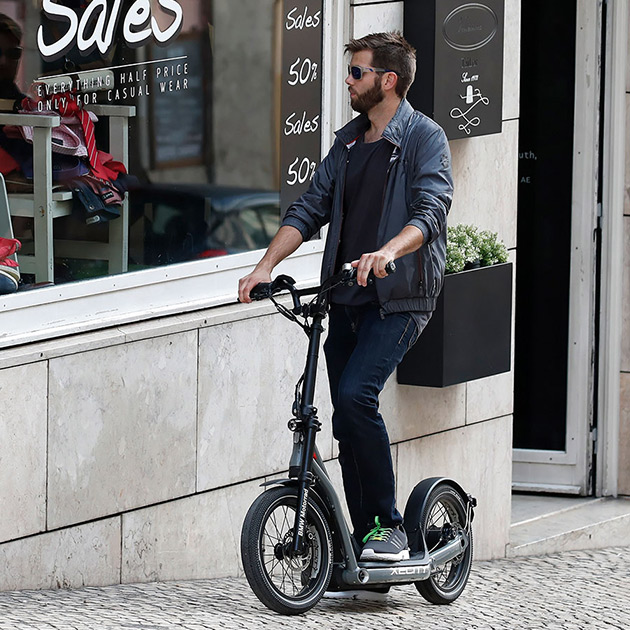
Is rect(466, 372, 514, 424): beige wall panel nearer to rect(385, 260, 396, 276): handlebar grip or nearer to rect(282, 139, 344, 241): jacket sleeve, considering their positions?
rect(282, 139, 344, 241): jacket sleeve

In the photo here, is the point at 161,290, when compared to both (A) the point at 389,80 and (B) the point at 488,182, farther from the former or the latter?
(B) the point at 488,182

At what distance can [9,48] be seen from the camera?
482cm

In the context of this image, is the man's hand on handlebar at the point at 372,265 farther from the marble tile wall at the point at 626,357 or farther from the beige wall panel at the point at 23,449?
the marble tile wall at the point at 626,357

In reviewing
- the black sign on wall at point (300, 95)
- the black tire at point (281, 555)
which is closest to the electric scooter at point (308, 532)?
the black tire at point (281, 555)

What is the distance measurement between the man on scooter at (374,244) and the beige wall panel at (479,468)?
1744 millimetres

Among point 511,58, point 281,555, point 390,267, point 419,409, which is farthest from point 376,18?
point 281,555

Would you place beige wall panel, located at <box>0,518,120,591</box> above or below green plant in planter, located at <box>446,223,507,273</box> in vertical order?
below

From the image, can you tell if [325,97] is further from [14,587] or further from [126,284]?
[14,587]

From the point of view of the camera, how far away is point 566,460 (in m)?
8.41

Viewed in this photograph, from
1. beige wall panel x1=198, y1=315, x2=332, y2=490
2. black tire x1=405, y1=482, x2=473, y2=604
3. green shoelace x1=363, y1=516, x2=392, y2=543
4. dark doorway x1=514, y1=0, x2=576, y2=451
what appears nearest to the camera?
green shoelace x1=363, y1=516, x2=392, y2=543

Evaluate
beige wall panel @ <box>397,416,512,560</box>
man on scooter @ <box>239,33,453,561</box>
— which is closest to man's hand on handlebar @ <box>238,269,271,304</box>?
man on scooter @ <box>239,33,453,561</box>

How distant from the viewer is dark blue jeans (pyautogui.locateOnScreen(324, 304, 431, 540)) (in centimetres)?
466

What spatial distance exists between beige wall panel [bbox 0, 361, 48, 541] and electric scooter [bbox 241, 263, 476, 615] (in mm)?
851

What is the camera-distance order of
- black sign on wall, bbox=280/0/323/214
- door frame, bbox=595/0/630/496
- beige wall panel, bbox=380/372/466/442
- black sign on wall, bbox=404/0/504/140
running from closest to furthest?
black sign on wall, bbox=280/0/323/214 → black sign on wall, bbox=404/0/504/140 → beige wall panel, bbox=380/372/466/442 → door frame, bbox=595/0/630/496
